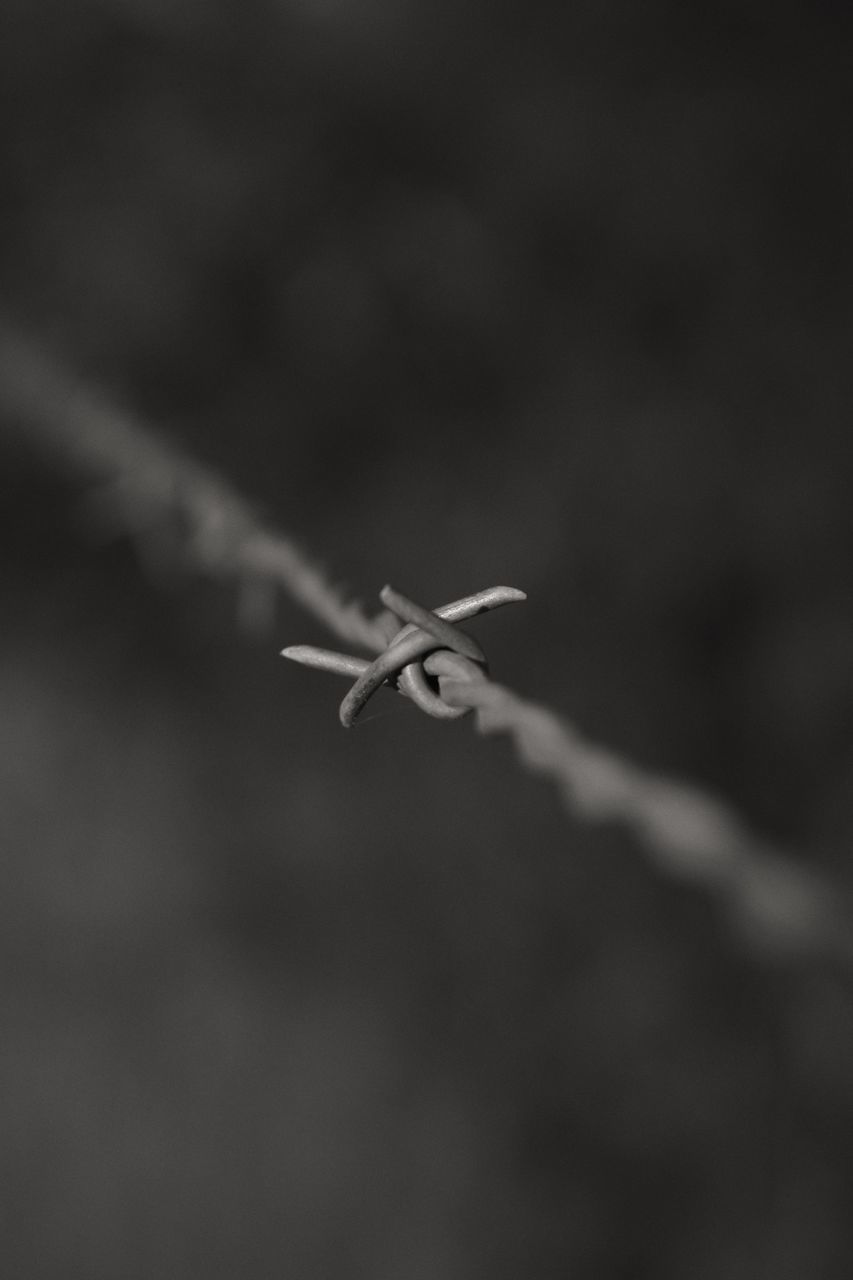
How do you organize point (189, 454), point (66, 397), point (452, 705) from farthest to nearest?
point (189, 454)
point (66, 397)
point (452, 705)

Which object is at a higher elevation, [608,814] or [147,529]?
[147,529]

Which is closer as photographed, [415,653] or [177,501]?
[415,653]

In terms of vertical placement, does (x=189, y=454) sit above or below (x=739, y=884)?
above

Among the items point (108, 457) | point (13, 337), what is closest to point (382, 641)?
point (108, 457)

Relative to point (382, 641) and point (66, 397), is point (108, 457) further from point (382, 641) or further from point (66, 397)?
point (382, 641)

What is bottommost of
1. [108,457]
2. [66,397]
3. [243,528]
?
[243,528]

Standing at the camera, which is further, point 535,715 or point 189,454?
point 189,454

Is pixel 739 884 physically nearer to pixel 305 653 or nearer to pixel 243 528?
pixel 305 653

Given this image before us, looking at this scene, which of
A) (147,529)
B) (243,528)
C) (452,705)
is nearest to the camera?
(452,705)

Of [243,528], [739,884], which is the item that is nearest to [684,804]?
[739,884]
